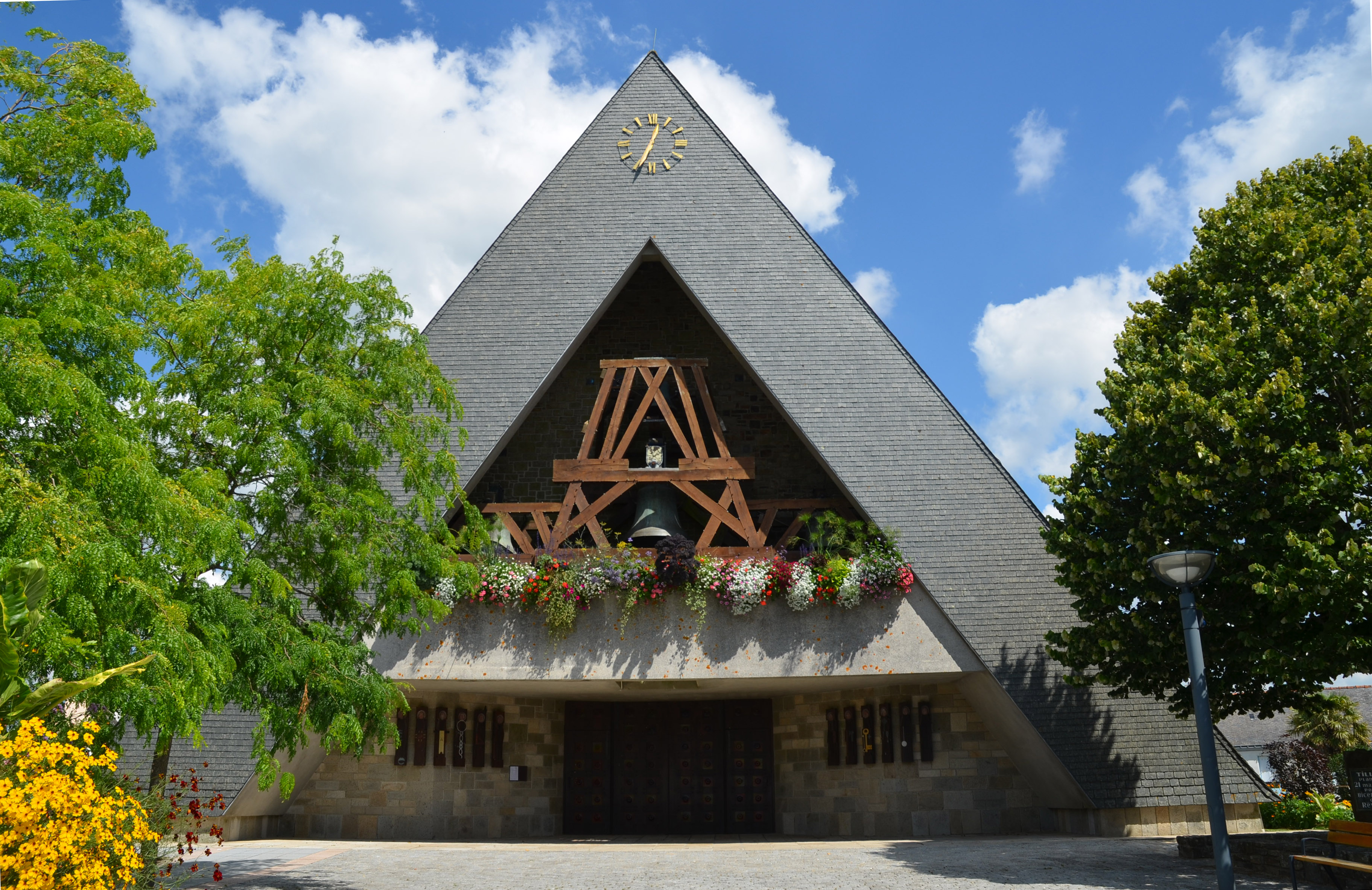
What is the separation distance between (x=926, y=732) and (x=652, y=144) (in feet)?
33.4

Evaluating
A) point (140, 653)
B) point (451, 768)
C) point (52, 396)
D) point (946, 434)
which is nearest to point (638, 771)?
point (451, 768)

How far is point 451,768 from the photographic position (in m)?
14.0

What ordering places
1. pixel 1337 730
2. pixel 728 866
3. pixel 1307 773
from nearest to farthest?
pixel 728 866, pixel 1337 730, pixel 1307 773

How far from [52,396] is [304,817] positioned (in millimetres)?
10345

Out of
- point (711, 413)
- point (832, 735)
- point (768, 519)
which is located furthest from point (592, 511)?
point (832, 735)

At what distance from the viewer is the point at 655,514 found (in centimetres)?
1360

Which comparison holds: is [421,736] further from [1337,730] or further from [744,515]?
[1337,730]

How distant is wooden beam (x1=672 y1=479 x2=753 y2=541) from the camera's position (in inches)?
508

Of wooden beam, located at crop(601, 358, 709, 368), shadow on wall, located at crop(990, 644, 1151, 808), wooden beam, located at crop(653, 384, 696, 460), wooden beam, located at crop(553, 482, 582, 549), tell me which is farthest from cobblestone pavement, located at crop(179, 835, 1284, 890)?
wooden beam, located at crop(601, 358, 709, 368)

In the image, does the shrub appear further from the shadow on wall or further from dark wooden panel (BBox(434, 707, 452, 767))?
dark wooden panel (BBox(434, 707, 452, 767))

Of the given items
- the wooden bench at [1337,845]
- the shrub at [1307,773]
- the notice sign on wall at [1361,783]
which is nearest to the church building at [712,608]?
the wooden bench at [1337,845]

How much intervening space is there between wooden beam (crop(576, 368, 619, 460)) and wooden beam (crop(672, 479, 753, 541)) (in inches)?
53.9

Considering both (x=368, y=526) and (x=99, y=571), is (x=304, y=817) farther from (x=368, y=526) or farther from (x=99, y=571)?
(x=99, y=571)

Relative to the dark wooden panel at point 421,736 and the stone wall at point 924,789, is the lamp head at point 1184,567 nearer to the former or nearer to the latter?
the stone wall at point 924,789
